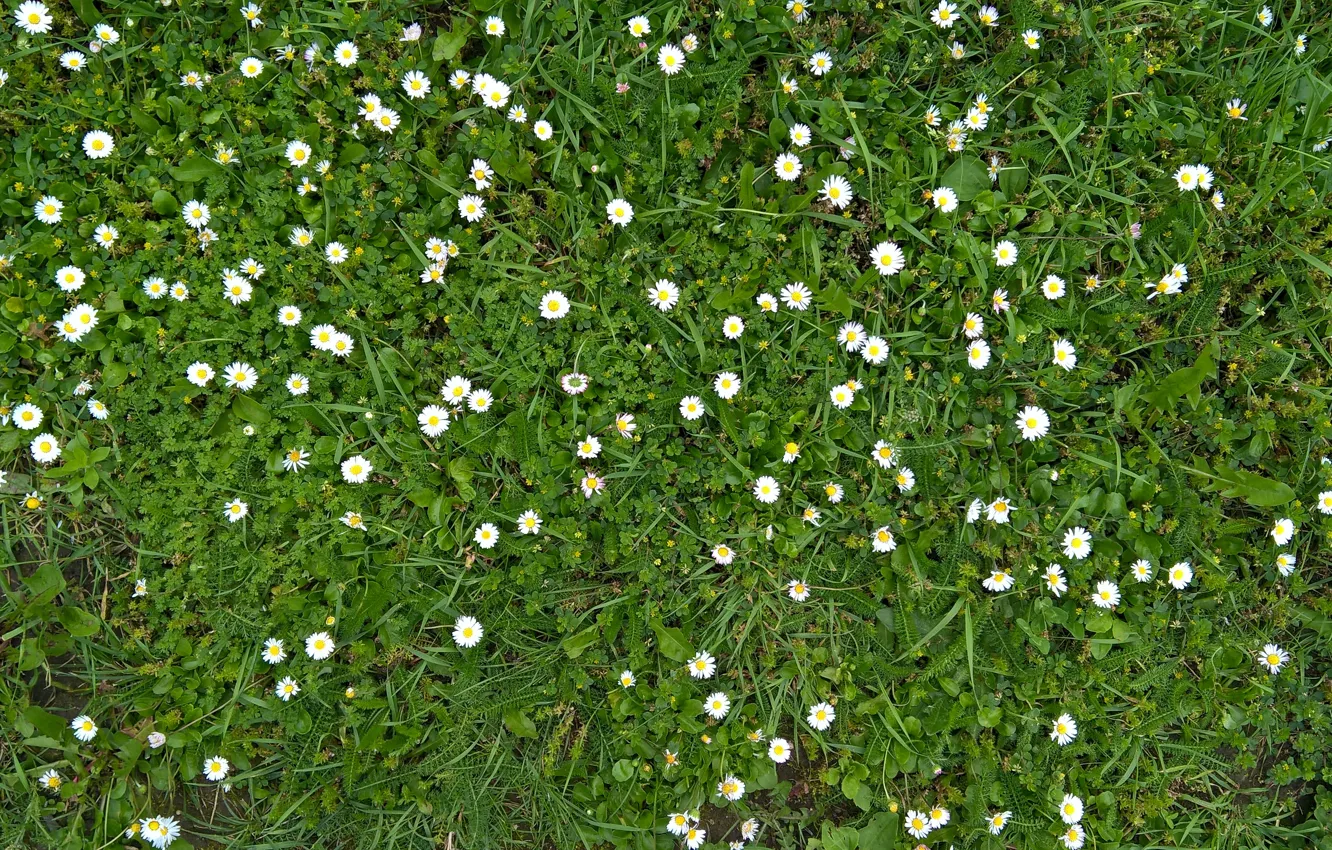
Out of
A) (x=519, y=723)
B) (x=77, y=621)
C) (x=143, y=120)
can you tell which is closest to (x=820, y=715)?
(x=519, y=723)

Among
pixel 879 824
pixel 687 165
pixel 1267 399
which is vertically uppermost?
pixel 687 165

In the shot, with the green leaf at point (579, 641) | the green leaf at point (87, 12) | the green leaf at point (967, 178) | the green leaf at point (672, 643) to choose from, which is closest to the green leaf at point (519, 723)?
the green leaf at point (579, 641)

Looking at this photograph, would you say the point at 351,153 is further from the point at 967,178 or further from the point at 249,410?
the point at 967,178

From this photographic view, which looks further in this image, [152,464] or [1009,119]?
[1009,119]

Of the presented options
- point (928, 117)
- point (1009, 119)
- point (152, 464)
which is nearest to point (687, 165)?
point (928, 117)

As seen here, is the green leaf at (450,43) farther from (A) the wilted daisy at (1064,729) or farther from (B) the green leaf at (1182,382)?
(A) the wilted daisy at (1064,729)

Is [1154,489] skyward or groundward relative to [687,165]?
groundward

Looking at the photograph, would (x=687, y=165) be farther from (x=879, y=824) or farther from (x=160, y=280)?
(x=879, y=824)
